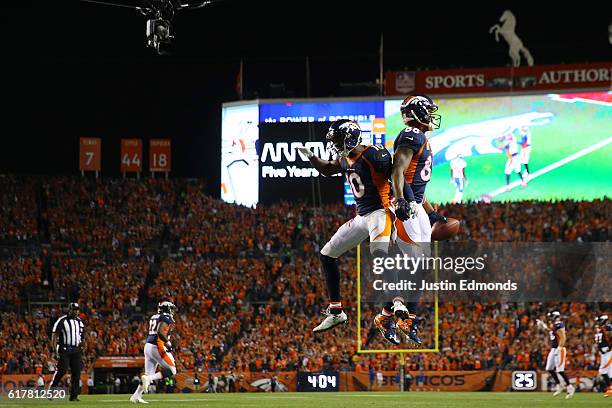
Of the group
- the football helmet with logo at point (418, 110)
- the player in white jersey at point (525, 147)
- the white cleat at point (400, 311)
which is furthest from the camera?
the player in white jersey at point (525, 147)

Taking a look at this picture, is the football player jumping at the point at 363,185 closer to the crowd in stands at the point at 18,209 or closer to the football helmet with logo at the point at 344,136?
the football helmet with logo at the point at 344,136

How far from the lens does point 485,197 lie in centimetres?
4041

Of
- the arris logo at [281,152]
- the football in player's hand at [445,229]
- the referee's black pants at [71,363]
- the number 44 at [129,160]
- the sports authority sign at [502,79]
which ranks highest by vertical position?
the sports authority sign at [502,79]

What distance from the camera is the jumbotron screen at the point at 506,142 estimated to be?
40.0m

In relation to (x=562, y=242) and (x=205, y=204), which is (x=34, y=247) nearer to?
(x=205, y=204)

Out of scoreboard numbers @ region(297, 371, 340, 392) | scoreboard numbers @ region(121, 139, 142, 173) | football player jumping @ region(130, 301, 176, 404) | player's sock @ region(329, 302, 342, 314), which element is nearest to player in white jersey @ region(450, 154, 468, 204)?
scoreboard numbers @ region(297, 371, 340, 392)

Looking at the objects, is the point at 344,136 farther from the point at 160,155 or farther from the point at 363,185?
the point at 160,155

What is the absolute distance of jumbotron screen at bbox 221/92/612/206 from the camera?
4000cm

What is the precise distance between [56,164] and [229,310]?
1962 centimetres

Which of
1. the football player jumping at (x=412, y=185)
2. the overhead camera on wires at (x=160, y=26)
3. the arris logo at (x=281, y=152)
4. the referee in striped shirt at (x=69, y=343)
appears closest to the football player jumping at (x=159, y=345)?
the referee in striped shirt at (x=69, y=343)

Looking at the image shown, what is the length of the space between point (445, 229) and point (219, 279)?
97.7 feet

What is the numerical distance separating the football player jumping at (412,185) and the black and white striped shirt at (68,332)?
45.3ft

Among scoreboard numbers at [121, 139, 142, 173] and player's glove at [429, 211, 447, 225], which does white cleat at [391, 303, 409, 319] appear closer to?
player's glove at [429, 211, 447, 225]

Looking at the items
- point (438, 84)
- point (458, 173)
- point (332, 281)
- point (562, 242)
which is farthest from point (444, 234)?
point (438, 84)
